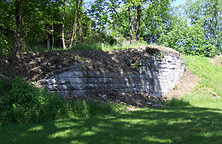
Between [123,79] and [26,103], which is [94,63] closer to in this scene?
[123,79]

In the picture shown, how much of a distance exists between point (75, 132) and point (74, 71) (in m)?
4.95

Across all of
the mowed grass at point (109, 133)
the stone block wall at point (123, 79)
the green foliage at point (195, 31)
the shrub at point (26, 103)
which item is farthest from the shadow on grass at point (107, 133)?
the green foliage at point (195, 31)

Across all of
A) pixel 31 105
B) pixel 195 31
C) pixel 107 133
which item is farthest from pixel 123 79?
pixel 195 31

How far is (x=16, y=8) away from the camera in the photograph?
41.9 ft

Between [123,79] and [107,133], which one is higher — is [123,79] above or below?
above

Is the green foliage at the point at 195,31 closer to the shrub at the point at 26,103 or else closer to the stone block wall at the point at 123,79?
the stone block wall at the point at 123,79

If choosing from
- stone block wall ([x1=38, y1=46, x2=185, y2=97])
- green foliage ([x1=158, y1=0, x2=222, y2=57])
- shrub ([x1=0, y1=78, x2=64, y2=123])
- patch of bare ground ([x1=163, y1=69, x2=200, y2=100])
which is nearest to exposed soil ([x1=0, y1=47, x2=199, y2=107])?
patch of bare ground ([x1=163, y1=69, x2=200, y2=100])

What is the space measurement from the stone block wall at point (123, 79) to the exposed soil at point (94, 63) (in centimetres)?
33

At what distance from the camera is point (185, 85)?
17.7 m

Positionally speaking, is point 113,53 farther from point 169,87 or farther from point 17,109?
point 17,109

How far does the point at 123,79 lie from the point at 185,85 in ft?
25.5

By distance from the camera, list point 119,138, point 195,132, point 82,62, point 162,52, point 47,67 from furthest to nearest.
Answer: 1. point 162,52
2. point 82,62
3. point 47,67
4. point 195,132
5. point 119,138

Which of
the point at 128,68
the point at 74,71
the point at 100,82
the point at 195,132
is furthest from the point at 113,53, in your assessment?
the point at 195,132

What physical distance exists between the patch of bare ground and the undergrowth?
27.9ft
